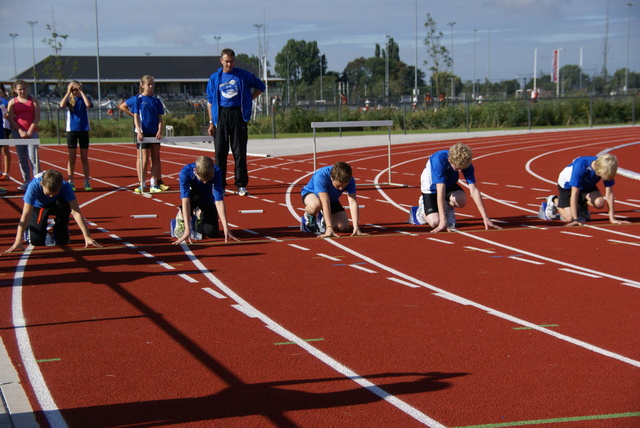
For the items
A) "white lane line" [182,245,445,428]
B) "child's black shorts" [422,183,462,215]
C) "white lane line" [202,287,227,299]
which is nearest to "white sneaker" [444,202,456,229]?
"child's black shorts" [422,183,462,215]

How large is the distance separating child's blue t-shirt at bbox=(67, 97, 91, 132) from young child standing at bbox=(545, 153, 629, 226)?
8050 millimetres

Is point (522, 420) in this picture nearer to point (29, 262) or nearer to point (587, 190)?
point (29, 262)

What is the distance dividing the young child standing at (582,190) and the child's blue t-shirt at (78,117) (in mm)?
8050

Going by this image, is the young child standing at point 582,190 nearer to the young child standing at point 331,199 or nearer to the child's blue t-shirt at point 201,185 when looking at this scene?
the young child standing at point 331,199

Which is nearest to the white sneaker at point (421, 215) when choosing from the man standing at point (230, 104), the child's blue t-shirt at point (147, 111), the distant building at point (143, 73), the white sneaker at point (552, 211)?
the white sneaker at point (552, 211)

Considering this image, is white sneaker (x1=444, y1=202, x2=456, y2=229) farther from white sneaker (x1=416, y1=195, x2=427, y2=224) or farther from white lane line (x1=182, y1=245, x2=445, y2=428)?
white lane line (x1=182, y1=245, x2=445, y2=428)

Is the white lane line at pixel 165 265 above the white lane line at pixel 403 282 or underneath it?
above

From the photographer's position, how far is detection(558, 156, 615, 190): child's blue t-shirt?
9.95 metres

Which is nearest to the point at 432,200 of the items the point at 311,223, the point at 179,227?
the point at 311,223

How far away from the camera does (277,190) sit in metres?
14.6

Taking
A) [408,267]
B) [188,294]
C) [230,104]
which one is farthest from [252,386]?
[230,104]

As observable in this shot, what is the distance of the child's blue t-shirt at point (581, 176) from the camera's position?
Answer: 9953 mm

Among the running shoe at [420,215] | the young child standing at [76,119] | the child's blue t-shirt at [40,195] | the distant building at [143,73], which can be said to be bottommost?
the running shoe at [420,215]

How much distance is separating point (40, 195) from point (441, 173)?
15.3 ft
